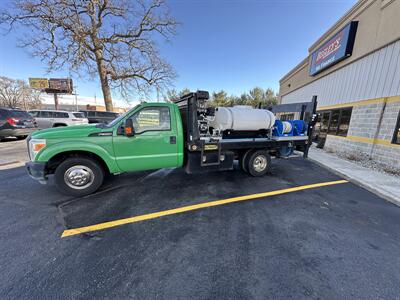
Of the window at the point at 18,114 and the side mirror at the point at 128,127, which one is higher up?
the window at the point at 18,114

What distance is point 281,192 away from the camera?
404 cm

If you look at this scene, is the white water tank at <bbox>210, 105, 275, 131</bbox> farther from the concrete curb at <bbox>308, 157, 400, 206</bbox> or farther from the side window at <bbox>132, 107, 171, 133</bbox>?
the concrete curb at <bbox>308, 157, 400, 206</bbox>

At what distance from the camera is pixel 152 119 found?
379cm

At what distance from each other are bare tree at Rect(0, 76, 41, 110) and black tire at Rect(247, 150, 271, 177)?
244 feet

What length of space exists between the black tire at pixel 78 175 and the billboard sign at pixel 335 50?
496 inches

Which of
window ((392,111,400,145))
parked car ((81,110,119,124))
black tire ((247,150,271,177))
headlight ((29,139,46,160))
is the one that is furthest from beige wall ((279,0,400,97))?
parked car ((81,110,119,124))

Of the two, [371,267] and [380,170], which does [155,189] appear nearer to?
[371,267]

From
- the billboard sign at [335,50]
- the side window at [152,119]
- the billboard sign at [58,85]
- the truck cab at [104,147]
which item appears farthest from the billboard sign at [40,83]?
the billboard sign at [335,50]

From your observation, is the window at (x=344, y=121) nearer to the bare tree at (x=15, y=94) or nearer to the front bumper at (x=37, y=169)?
the front bumper at (x=37, y=169)

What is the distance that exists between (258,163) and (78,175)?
469 cm

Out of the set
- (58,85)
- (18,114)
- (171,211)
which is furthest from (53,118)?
(58,85)

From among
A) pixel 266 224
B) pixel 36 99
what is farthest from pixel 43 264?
pixel 36 99

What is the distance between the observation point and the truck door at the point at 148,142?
3.67 metres

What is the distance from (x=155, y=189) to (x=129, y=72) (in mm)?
16625
